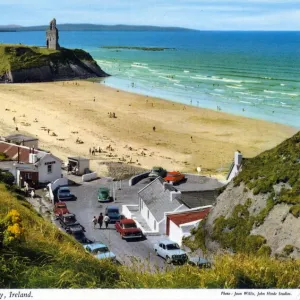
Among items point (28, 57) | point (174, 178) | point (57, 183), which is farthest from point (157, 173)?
point (28, 57)

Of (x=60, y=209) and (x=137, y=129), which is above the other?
(x=60, y=209)

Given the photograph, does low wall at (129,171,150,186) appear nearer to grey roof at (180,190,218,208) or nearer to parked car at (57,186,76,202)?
parked car at (57,186,76,202)

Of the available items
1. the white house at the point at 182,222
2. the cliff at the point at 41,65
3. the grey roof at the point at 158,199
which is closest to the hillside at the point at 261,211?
the white house at the point at 182,222

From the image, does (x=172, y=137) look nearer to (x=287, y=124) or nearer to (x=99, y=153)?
(x=99, y=153)

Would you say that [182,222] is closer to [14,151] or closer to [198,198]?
[198,198]

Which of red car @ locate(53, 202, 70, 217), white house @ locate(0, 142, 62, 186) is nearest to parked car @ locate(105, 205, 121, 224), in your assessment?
red car @ locate(53, 202, 70, 217)

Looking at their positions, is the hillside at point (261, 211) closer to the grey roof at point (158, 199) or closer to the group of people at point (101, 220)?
the grey roof at point (158, 199)
